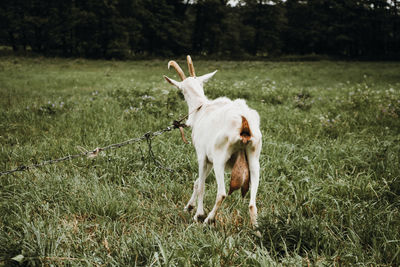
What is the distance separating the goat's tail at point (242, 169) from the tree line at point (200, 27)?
35.0m

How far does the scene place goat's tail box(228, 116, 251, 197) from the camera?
7.13ft

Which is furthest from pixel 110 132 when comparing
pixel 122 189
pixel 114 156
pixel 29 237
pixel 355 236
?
pixel 355 236

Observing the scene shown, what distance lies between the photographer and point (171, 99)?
729 centimetres

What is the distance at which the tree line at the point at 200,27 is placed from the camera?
35.5 m

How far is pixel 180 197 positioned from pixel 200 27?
46166mm

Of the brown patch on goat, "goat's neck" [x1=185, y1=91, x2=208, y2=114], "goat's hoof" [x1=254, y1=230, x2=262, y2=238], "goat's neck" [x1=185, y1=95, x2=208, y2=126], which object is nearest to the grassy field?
"goat's hoof" [x1=254, y1=230, x2=262, y2=238]

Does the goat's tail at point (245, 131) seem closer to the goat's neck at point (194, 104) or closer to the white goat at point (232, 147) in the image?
the white goat at point (232, 147)

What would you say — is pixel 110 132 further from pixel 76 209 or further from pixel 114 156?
pixel 76 209

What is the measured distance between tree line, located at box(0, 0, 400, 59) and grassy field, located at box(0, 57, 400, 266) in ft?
103

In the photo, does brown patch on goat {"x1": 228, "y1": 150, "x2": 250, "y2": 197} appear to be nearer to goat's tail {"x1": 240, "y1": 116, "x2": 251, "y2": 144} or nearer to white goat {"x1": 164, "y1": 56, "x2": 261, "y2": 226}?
white goat {"x1": 164, "y1": 56, "x2": 261, "y2": 226}

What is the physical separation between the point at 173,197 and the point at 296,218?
60.2 inches

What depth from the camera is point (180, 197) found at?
11.1 ft

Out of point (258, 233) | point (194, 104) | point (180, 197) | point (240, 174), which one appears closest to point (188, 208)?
point (180, 197)

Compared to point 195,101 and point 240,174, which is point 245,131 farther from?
point 195,101
